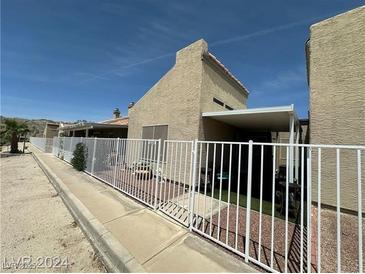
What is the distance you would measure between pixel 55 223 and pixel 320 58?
9.32 metres

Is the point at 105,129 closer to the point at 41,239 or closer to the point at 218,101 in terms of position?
the point at 218,101

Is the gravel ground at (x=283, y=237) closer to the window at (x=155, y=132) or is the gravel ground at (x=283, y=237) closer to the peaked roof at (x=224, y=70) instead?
the window at (x=155, y=132)

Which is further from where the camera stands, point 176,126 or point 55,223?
point 176,126

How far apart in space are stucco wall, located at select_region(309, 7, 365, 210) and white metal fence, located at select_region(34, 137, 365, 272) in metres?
0.06

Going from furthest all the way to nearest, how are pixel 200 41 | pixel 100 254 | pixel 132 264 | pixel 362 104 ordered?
pixel 200 41 < pixel 362 104 < pixel 100 254 < pixel 132 264

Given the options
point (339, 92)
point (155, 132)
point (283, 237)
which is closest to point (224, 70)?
point (155, 132)

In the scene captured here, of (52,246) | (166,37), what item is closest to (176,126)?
(166,37)

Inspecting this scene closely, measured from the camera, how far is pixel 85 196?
20.8 ft

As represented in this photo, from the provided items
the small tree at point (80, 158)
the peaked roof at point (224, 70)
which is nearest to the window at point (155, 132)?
the small tree at point (80, 158)

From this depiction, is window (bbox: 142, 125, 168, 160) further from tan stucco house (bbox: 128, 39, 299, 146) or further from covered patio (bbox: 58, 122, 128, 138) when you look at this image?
covered patio (bbox: 58, 122, 128, 138)

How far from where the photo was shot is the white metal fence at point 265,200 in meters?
2.85

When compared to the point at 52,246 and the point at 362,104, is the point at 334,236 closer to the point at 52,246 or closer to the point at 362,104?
the point at 362,104

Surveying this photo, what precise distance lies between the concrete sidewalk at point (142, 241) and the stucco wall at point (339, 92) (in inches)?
194

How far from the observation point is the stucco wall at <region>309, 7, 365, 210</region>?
587 cm
